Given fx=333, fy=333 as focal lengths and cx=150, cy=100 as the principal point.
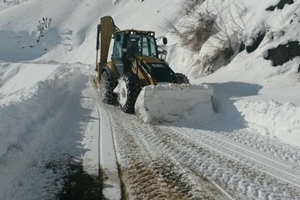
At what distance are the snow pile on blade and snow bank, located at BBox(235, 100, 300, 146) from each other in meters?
1.20

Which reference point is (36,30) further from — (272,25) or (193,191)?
(193,191)

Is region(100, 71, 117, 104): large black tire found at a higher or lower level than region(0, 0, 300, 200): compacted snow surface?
higher

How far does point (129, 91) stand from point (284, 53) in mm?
6462

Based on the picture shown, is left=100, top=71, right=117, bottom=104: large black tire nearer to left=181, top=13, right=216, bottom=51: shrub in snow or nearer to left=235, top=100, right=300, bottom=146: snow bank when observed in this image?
left=235, top=100, right=300, bottom=146: snow bank

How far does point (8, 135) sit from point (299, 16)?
11.3m

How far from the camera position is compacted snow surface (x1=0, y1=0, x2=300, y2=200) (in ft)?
14.8

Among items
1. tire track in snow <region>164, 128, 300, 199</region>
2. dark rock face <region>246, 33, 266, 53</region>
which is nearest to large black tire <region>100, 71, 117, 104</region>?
tire track in snow <region>164, 128, 300, 199</region>

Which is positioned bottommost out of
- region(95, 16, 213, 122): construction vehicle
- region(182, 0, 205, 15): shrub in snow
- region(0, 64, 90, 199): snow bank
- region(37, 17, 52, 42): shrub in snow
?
A: region(0, 64, 90, 199): snow bank

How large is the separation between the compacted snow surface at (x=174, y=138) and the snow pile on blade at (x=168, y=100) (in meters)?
0.03

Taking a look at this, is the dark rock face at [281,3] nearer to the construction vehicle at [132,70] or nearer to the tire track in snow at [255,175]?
the construction vehicle at [132,70]

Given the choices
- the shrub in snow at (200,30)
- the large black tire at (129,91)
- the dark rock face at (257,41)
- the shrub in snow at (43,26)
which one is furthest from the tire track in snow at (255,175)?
the shrub in snow at (43,26)

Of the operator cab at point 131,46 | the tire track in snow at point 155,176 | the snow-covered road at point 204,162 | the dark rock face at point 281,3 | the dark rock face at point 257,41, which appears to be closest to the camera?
the tire track in snow at point 155,176

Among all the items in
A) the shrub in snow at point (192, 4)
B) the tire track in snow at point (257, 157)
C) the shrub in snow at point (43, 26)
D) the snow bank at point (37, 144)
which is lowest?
the tire track in snow at point (257, 157)

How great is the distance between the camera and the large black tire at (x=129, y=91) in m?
9.25
